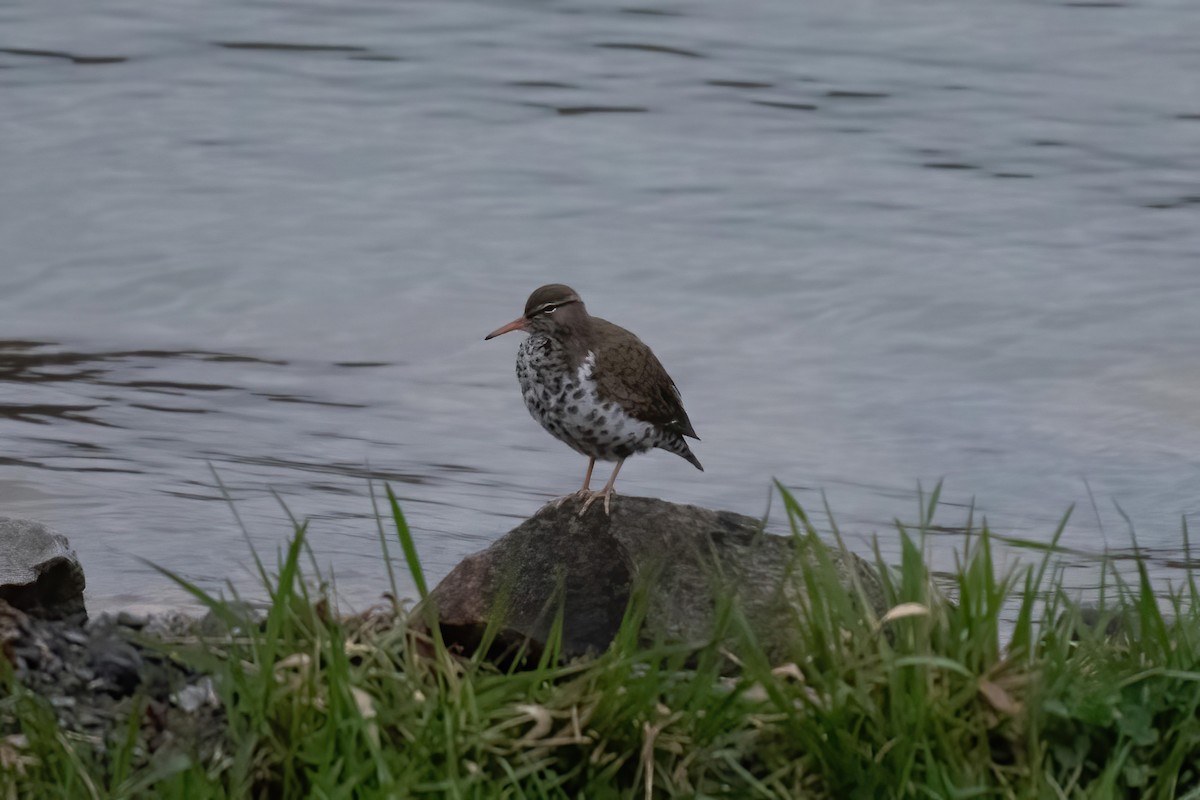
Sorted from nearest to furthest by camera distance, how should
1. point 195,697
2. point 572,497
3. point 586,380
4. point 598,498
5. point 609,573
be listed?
point 195,697 → point 609,573 → point 598,498 → point 572,497 → point 586,380

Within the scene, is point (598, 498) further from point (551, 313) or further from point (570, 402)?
point (551, 313)

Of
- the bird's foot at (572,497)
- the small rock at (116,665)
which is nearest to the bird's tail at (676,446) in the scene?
the bird's foot at (572,497)

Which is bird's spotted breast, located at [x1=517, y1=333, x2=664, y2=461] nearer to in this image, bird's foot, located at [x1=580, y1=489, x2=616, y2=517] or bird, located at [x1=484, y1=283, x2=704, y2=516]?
bird, located at [x1=484, y1=283, x2=704, y2=516]

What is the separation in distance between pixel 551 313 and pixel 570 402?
0.33 meters

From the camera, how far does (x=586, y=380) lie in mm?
6148

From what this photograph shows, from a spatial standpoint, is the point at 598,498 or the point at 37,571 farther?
the point at 37,571

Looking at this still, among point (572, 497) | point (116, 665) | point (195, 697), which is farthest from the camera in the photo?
point (572, 497)

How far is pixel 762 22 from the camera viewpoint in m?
20.4

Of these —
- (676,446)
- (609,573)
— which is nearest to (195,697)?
(609,573)

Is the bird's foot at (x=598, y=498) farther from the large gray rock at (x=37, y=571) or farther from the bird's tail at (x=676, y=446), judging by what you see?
the large gray rock at (x=37, y=571)

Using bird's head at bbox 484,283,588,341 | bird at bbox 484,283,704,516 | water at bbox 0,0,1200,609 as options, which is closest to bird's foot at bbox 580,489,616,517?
bird at bbox 484,283,704,516

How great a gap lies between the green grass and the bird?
Result: 180 cm

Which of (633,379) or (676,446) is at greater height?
(633,379)

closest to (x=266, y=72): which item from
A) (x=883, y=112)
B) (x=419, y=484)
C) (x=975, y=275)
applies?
(x=883, y=112)
